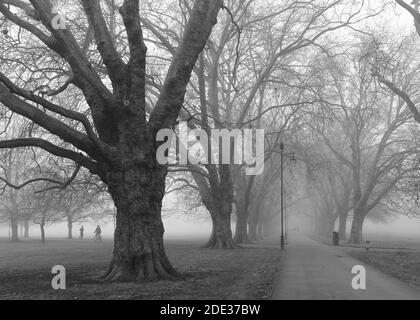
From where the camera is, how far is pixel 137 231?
41.4 feet

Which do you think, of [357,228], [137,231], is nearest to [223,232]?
[357,228]

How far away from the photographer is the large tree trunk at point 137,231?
41.1 feet

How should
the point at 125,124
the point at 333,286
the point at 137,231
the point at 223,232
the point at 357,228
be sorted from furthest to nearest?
1. the point at 357,228
2. the point at 223,232
3. the point at 125,124
4. the point at 137,231
5. the point at 333,286

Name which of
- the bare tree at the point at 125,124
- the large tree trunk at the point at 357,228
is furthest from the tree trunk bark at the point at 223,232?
the bare tree at the point at 125,124

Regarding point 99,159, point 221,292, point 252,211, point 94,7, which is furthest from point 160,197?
point 252,211

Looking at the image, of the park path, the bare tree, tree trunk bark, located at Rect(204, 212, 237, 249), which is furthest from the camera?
tree trunk bark, located at Rect(204, 212, 237, 249)

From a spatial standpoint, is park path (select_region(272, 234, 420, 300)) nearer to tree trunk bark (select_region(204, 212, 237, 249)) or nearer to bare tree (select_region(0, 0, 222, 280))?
bare tree (select_region(0, 0, 222, 280))

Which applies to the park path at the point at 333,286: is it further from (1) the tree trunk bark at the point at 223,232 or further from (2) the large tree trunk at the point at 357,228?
(2) the large tree trunk at the point at 357,228

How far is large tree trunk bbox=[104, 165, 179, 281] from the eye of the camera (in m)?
12.5

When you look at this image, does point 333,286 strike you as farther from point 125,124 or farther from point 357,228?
point 357,228

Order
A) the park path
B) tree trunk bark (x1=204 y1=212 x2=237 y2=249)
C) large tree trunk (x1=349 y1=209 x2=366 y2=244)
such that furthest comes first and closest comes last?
large tree trunk (x1=349 y1=209 x2=366 y2=244), tree trunk bark (x1=204 y1=212 x2=237 y2=249), the park path

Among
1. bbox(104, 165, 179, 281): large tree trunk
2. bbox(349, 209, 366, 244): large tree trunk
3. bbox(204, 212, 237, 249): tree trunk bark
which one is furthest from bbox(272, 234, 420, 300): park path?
bbox(349, 209, 366, 244): large tree trunk

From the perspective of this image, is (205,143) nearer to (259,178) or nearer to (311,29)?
(311,29)

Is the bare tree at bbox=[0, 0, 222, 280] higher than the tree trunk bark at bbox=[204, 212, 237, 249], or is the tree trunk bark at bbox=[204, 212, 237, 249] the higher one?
the bare tree at bbox=[0, 0, 222, 280]
